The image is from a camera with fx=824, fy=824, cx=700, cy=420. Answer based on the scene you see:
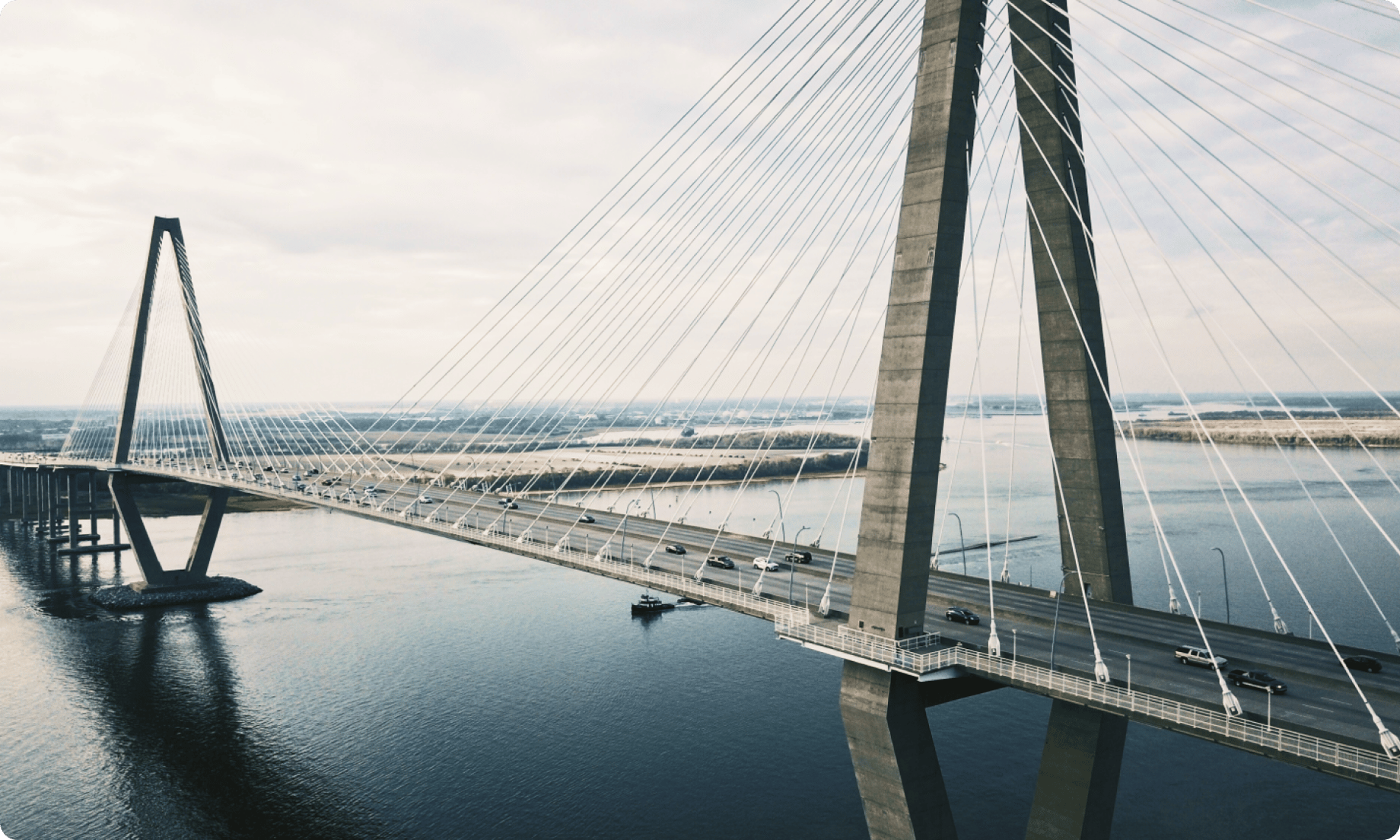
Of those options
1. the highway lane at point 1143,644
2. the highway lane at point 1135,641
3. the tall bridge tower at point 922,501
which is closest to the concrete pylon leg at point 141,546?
the highway lane at point 1135,641

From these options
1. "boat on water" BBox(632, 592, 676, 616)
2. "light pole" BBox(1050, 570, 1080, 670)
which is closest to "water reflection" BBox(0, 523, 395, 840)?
"boat on water" BBox(632, 592, 676, 616)

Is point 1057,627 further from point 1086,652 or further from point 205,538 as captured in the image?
point 205,538

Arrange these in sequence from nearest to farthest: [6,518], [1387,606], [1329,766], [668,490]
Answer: [1329,766], [1387,606], [6,518], [668,490]

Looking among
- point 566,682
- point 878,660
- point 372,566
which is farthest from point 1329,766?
point 372,566

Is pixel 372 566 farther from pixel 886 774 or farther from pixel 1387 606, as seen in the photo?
pixel 1387 606

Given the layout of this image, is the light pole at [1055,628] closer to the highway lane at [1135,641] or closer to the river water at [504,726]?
the highway lane at [1135,641]
